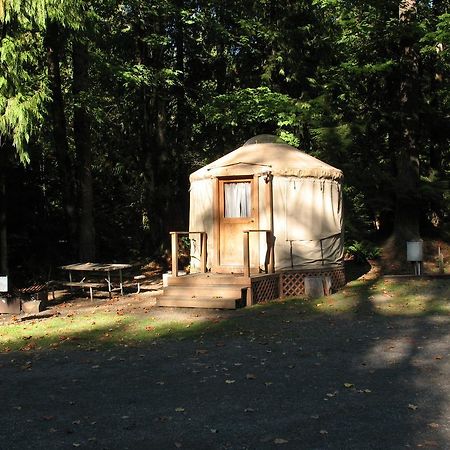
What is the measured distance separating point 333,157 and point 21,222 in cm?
869

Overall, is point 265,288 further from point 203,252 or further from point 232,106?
point 232,106

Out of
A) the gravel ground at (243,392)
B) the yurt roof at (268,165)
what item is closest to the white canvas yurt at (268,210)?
the yurt roof at (268,165)

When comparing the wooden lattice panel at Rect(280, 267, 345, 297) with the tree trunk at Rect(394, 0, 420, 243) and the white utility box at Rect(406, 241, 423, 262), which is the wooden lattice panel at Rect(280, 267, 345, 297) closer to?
the white utility box at Rect(406, 241, 423, 262)

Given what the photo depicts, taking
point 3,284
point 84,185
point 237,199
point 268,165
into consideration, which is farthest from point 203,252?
point 84,185

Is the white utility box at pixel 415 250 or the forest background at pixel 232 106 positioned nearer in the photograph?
the white utility box at pixel 415 250

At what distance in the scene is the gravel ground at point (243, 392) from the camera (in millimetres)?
3635

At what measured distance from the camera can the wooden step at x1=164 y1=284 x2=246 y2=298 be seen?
923 cm

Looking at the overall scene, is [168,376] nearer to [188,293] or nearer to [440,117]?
[188,293]

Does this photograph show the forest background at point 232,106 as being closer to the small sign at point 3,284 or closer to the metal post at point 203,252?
the small sign at point 3,284

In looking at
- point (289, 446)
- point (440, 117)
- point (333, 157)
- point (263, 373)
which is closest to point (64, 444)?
point (289, 446)

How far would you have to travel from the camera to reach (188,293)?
955cm

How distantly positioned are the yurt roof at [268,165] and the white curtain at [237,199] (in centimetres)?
27

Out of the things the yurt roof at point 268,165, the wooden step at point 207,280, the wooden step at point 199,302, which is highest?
the yurt roof at point 268,165

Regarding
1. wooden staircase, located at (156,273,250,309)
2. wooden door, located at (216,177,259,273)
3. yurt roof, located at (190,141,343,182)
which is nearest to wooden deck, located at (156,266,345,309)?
wooden staircase, located at (156,273,250,309)
